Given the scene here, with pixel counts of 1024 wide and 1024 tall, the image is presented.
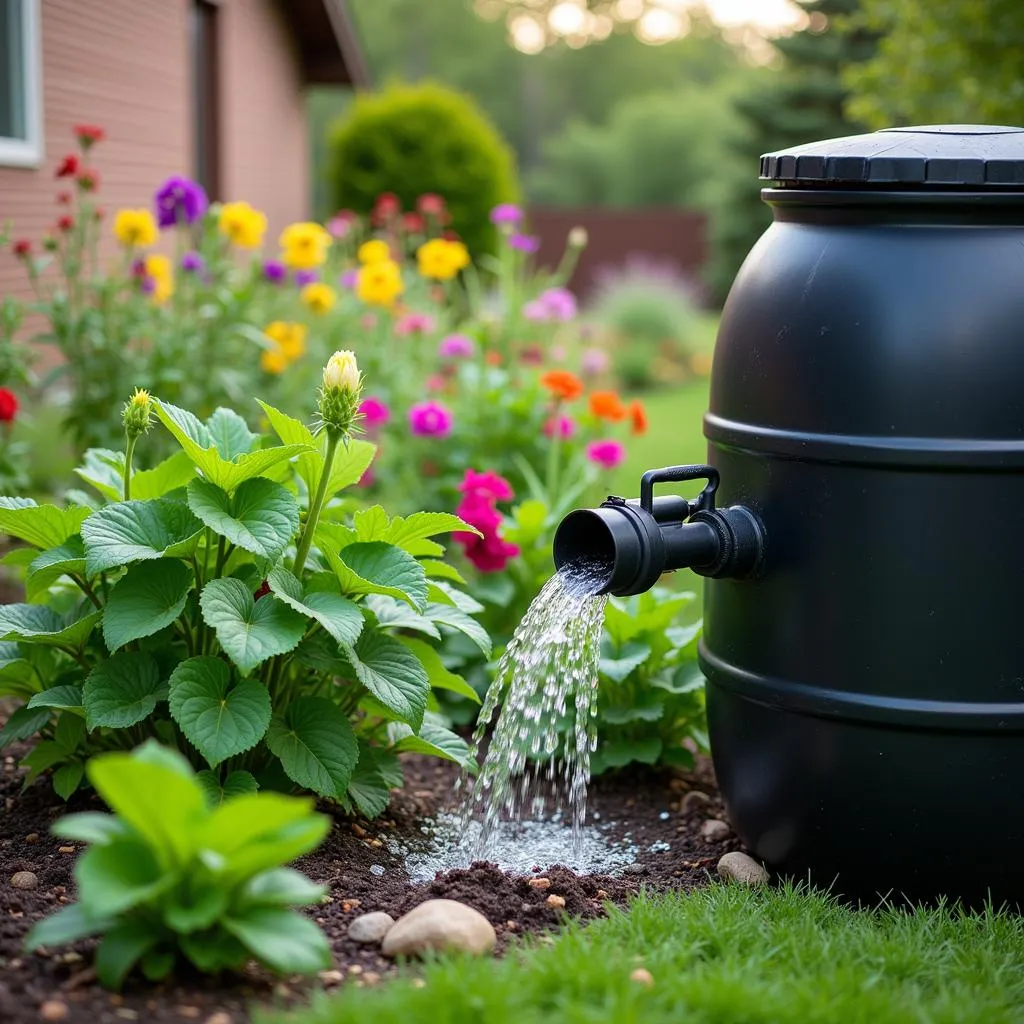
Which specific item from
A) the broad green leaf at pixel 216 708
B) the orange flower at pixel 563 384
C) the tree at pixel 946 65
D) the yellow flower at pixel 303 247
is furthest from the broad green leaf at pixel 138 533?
the tree at pixel 946 65

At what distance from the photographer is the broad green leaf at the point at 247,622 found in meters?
2.29

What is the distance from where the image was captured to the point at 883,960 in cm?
217

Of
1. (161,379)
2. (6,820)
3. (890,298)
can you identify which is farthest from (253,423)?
(890,298)

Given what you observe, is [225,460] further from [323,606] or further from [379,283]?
[379,283]

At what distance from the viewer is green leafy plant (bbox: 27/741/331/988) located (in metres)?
1.76

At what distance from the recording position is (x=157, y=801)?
1.76 metres

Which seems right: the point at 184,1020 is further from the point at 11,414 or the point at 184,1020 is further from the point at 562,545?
the point at 11,414

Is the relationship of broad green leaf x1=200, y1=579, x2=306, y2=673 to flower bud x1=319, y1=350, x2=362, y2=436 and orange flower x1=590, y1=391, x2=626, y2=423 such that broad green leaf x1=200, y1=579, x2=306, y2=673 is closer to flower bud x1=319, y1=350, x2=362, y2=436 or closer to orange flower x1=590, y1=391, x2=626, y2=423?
flower bud x1=319, y1=350, x2=362, y2=436

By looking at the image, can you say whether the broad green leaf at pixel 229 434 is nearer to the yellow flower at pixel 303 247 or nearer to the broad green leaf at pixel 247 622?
the broad green leaf at pixel 247 622

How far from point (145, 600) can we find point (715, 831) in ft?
4.50

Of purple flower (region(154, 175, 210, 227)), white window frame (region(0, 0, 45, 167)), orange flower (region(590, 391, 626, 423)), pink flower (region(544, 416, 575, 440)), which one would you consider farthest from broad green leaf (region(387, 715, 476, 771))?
white window frame (region(0, 0, 45, 167))

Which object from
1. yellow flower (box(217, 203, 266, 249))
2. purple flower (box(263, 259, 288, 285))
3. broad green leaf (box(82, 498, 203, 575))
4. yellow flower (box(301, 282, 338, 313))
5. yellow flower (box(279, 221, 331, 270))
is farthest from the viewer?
yellow flower (box(301, 282, 338, 313))

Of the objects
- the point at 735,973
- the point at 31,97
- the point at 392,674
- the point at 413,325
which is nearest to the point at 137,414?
the point at 392,674

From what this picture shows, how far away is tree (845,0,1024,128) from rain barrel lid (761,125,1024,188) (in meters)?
5.46
